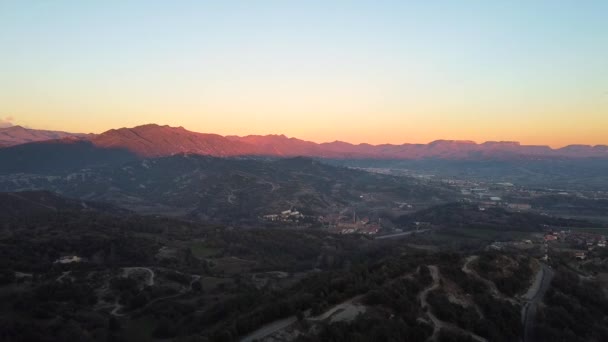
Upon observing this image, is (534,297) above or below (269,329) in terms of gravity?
below

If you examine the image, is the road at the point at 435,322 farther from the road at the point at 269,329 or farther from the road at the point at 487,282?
the road at the point at 269,329

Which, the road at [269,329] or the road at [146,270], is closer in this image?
the road at [269,329]

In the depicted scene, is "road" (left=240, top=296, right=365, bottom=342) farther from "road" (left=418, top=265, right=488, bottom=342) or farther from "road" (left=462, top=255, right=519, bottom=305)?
"road" (left=462, top=255, right=519, bottom=305)

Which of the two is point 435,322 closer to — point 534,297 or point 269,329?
point 269,329

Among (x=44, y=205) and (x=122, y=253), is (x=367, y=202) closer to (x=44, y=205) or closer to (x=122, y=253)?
(x=44, y=205)


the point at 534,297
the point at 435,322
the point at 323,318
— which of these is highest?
the point at 323,318

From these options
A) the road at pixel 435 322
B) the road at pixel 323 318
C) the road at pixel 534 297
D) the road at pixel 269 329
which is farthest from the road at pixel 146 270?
the road at pixel 534 297

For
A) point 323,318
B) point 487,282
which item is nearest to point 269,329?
→ point 323,318

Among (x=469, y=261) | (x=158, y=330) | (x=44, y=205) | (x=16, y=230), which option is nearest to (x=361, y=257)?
(x=469, y=261)

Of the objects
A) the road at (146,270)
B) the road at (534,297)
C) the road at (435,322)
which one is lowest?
the road at (146,270)
